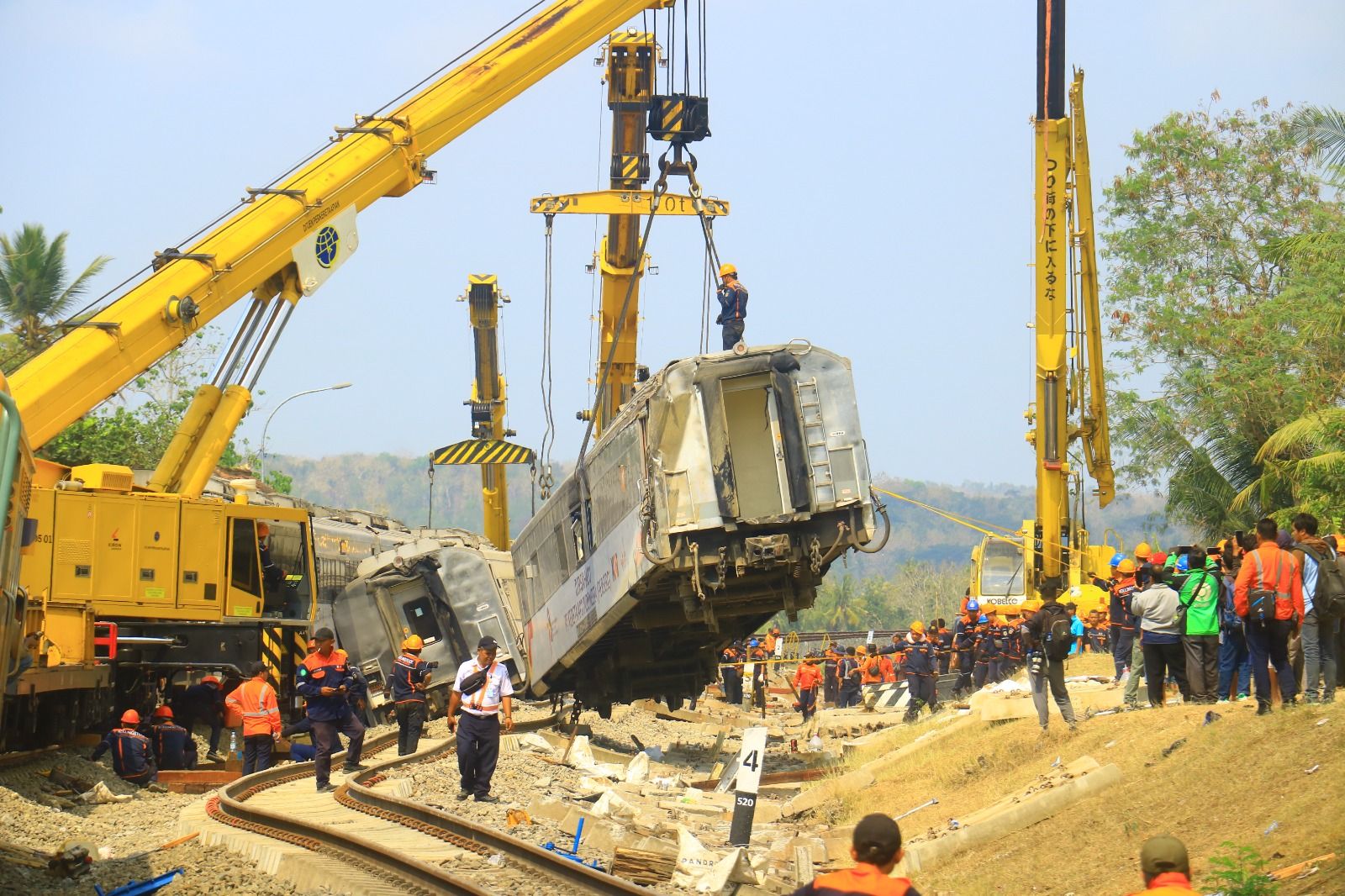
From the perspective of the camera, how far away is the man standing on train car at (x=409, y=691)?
15320mm

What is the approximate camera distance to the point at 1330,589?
11.9 m

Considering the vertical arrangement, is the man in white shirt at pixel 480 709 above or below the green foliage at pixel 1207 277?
below

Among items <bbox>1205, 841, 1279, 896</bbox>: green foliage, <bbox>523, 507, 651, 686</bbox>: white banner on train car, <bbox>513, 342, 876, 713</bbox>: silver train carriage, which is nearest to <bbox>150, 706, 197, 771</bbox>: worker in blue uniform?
<bbox>523, 507, 651, 686</bbox>: white banner on train car

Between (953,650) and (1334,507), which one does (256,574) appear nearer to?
(953,650)

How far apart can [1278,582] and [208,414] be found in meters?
13.2

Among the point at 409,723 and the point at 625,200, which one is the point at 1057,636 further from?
the point at 625,200

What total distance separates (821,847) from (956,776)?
2580mm

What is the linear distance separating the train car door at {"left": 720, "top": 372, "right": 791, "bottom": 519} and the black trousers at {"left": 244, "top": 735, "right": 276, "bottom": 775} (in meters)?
5.55

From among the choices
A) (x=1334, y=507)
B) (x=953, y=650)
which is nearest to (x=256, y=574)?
(x=953, y=650)

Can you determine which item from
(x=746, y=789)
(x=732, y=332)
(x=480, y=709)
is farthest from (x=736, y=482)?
(x=746, y=789)

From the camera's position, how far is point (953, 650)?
1003 inches

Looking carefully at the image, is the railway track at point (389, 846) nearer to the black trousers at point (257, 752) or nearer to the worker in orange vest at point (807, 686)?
the black trousers at point (257, 752)

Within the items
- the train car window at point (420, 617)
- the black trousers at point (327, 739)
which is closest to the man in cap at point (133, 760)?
the black trousers at point (327, 739)

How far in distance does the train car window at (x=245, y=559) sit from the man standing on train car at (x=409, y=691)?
350cm
